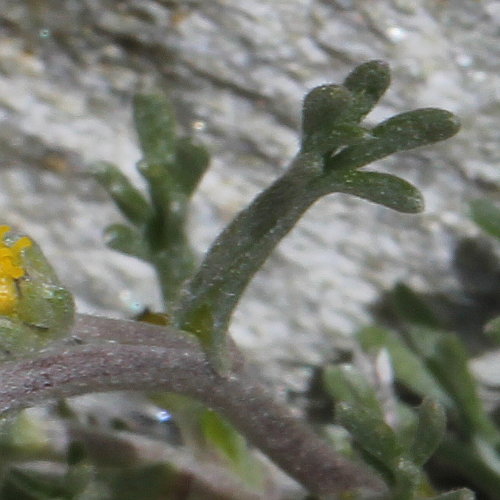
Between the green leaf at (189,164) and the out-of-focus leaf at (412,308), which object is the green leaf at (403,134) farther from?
the out-of-focus leaf at (412,308)

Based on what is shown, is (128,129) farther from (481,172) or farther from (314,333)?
(481,172)

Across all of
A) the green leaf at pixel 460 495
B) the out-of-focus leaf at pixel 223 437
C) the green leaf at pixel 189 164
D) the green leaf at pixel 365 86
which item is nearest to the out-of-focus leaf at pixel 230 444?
the out-of-focus leaf at pixel 223 437

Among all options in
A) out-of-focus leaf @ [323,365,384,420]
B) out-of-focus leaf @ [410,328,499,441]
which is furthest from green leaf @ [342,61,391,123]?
out-of-focus leaf @ [410,328,499,441]

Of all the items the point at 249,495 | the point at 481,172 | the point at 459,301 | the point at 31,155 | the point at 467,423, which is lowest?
the point at 249,495

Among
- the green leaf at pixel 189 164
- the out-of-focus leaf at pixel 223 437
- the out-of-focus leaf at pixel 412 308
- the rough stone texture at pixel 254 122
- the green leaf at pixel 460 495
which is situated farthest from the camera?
the out-of-focus leaf at pixel 412 308

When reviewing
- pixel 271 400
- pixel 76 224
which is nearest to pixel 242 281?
pixel 271 400

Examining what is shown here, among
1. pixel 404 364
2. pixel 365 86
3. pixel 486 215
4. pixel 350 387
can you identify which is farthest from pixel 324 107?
pixel 404 364
